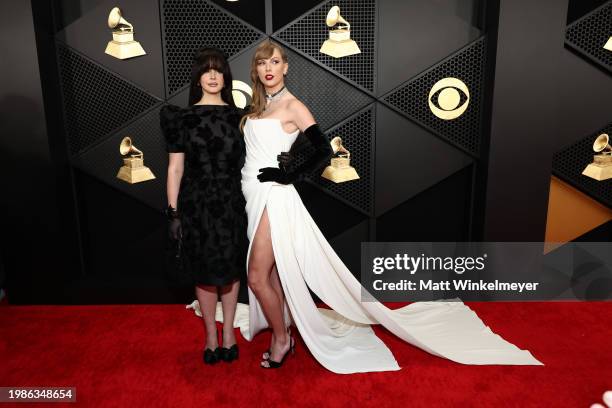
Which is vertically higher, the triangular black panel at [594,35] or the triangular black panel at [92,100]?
the triangular black panel at [594,35]

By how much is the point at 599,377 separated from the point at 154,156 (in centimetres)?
→ 300

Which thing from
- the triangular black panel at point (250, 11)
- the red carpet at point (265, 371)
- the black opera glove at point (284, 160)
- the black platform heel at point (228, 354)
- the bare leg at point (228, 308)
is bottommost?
the red carpet at point (265, 371)

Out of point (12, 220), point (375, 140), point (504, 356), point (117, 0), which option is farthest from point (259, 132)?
point (12, 220)

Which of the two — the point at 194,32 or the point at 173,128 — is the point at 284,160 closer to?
the point at 173,128

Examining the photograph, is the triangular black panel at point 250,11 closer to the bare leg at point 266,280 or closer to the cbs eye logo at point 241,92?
the cbs eye logo at point 241,92

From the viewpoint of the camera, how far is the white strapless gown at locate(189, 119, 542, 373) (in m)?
2.68

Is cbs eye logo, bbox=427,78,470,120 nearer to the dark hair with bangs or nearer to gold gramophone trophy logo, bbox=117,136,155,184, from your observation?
the dark hair with bangs

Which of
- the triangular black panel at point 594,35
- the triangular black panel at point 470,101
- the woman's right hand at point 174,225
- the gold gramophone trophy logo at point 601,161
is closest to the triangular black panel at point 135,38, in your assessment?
the woman's right hand at point 174,225

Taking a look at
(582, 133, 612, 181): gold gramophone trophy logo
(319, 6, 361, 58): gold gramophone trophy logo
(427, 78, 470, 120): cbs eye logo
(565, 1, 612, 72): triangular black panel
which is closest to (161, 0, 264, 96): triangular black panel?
(319, 6, 361, 58): gold gramophone trophy logo

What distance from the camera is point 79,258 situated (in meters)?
3.72

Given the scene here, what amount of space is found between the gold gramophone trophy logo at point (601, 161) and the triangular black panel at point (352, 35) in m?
1.62

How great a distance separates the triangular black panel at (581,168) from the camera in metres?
3.69

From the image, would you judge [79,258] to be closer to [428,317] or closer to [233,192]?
[233,192]

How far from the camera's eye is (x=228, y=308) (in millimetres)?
2934
